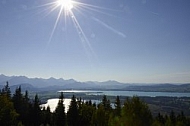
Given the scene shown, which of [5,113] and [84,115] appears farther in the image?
[84,115]

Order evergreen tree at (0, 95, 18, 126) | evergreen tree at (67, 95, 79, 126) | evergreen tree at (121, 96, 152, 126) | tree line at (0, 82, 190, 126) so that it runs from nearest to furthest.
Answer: evergreen tree at (121, 96, 152, 126) < tree line at (0, 82, 190, 126) < evergreen tree at (0, 95, 18, 126) < evergreen tree at (67, 95, 79, 126)

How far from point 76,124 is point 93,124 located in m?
7.16

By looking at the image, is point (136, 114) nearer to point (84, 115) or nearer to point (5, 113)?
point (5, 113)

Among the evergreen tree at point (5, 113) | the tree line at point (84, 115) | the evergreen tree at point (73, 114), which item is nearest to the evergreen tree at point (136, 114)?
the tree line at point (84, 115)

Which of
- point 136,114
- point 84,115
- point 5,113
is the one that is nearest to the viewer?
point 136,114

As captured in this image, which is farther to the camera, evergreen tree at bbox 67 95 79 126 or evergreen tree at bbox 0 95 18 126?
evergreen tree at bbox 67 95 79 126

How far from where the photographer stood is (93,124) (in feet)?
190

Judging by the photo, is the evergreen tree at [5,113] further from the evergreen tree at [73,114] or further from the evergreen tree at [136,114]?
the evergreen tree at [136,114]

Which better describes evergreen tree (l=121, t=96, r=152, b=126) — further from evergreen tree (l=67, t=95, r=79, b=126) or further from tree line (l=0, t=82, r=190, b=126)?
evergreen tree (l=67, t=95, r=79, b=126)

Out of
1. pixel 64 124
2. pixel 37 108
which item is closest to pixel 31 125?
pixel 37 108

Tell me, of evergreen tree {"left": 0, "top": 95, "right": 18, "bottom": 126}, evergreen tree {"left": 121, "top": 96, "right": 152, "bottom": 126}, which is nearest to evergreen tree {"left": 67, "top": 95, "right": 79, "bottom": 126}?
evergreen tree {"left": 0, "top": 95, "right": 18, "bottom": 126}

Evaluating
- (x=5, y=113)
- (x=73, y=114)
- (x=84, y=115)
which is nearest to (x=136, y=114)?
(x=5, y=113)

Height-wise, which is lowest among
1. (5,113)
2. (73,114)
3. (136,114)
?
(73,114)

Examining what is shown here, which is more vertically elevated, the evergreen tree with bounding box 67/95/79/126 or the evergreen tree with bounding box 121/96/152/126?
the evergreen tree with bounding box 121/96/152/126
